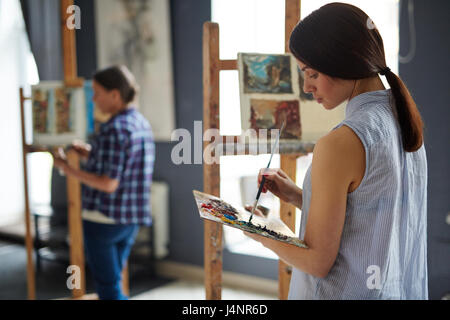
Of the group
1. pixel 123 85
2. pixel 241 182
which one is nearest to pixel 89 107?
pixel 123 85

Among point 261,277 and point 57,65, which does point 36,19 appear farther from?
point 261,277

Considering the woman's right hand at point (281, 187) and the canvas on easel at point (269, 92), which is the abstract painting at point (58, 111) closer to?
the canvas on easel at point (269, 92)

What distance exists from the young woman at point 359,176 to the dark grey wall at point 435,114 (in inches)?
66.6

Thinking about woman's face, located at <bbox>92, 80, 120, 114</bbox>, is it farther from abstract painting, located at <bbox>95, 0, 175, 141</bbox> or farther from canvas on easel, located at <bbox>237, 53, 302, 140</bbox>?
abstract painting, located at <bbox>95, 0, 175, 141</bbox>

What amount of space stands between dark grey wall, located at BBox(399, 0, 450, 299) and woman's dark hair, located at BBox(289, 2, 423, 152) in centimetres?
177

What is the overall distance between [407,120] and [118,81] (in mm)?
1672

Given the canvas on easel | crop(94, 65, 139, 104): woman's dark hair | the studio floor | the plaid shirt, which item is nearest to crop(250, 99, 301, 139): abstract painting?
the canvas on easel

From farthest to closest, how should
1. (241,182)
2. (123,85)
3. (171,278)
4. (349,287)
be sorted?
(171,278) < (241,182) < (123,85) < (349,287)

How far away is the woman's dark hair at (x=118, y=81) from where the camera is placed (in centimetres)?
224

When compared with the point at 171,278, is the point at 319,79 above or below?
above

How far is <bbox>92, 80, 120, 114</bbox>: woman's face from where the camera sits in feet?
7.34

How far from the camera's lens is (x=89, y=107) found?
276 cm

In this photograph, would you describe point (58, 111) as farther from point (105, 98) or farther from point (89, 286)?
point (89, 286)

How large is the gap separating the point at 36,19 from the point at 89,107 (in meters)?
1.93
